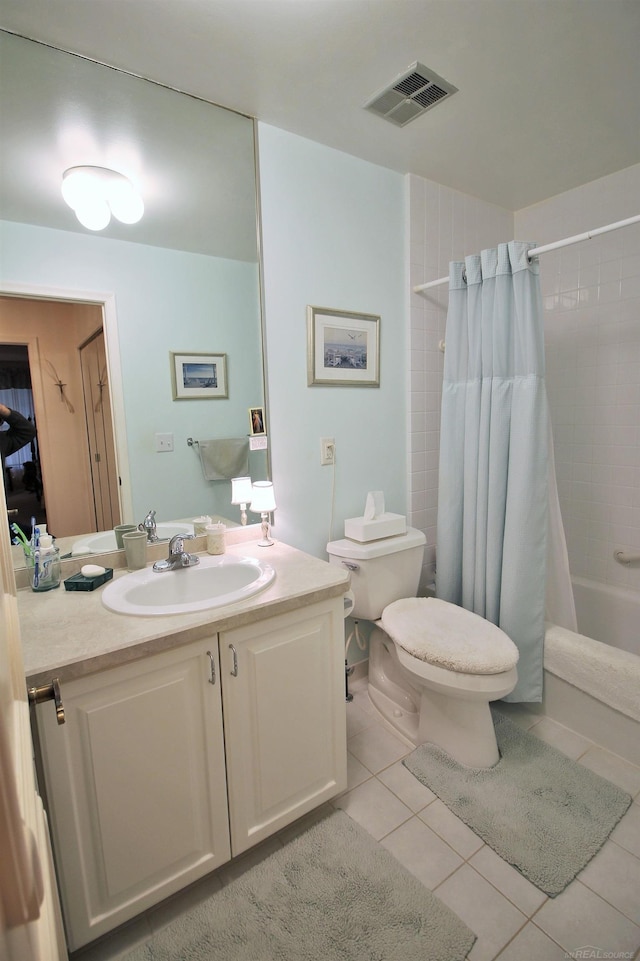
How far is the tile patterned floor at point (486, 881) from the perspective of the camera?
3.66ft

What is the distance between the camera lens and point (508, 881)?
49.7 inches

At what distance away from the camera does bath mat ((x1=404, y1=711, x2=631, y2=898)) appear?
1312mm

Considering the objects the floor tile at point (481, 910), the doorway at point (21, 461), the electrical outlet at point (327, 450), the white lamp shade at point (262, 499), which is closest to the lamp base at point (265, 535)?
the white lamp shade at point (262, 499)

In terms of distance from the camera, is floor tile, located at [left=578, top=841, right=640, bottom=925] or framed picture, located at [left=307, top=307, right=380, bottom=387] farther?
framed picture, located at [left=307, top=307, right=380, bottom=387]

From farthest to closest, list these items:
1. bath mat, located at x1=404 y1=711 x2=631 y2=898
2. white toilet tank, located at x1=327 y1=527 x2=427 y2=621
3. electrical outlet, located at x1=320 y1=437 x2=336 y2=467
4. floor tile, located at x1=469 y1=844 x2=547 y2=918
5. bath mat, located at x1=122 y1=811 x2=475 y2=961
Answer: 1. electrical outlet, located at x1=320 y1=437 x2=336 y2=467
2. white toilet tank, located at x1=327 y1=527 x2=427 y2=621
3. bath mat, located at x1=404 y1=711 x2=631 y2=898
4. floor tile, located at x1=469 y1=844 x2=547 y2=918
5. bath mat, located at x1=122 y1=811 x2=475 y2=961

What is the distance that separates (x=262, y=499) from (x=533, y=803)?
4.54 ft

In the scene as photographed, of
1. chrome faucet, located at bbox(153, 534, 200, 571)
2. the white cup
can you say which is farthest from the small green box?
the white cup

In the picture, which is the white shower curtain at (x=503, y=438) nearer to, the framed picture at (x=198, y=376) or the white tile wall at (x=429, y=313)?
the white tile wall at (x=429, y=313)

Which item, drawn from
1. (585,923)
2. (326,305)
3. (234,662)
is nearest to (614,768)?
(585,923)

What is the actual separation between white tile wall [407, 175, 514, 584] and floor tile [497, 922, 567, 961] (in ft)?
4.55

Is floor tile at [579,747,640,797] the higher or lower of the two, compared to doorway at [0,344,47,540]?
lower

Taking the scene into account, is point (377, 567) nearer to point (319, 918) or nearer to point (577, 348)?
point (319, 918)

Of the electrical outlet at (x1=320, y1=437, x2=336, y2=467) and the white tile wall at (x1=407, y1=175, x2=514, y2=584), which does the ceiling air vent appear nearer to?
the white tile wall at (x1=407, y1=175, x2=514, y2=584)

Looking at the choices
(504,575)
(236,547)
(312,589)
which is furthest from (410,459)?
(312,589)
